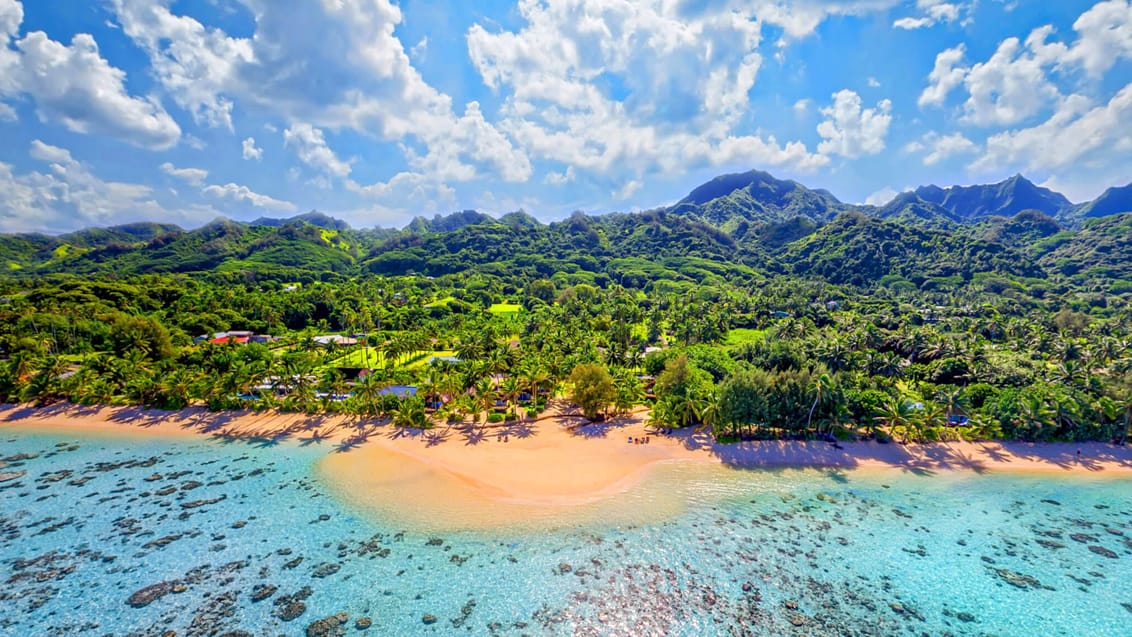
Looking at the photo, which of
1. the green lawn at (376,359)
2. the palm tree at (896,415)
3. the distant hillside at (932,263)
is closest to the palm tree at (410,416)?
the green lawn at (376,359)

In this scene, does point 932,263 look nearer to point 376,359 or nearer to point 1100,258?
point 1100,258

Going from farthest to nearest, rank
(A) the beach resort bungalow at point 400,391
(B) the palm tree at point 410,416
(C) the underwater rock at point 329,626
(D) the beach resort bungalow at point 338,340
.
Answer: (D) the beach resort bungalow at point 338,340, (A) the beach resort bungalow at point 400,391, (B) the palm tree at point 410,416, (C) the underwater rock at point 329,626

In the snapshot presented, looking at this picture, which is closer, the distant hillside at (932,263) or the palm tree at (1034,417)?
the palm tree at (1034,417)

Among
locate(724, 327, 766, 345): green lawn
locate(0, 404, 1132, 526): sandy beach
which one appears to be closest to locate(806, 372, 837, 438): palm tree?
locate(0, 404, 1132, 526): sandy beach

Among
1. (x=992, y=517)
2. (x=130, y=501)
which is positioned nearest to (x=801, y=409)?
(x=992, y=517)

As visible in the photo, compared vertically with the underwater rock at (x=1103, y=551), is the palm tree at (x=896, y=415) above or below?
above

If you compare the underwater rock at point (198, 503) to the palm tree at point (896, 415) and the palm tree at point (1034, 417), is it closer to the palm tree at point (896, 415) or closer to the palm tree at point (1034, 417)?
the palm tree at point (896, 415)

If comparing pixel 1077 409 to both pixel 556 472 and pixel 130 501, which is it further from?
pixel 130 501
